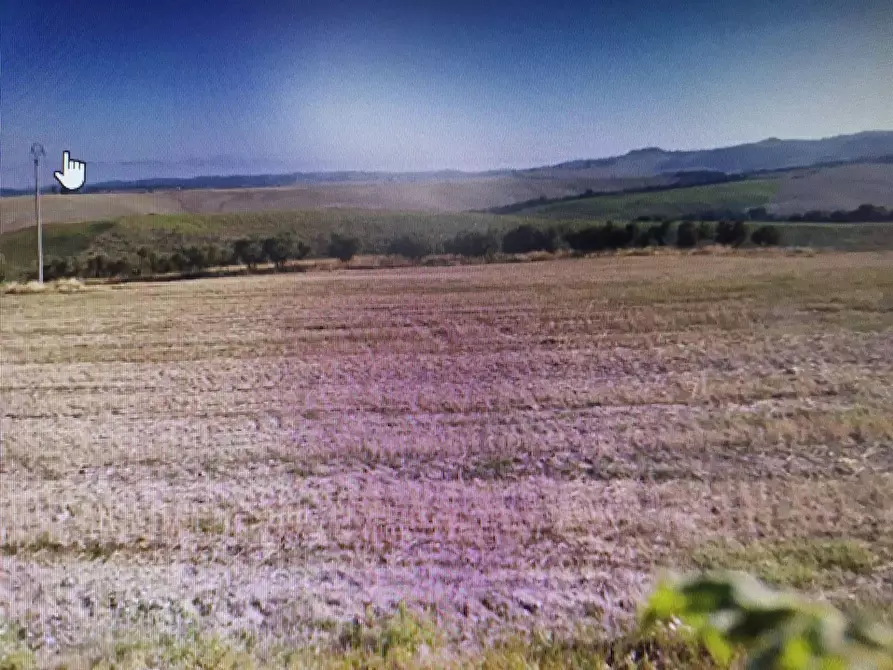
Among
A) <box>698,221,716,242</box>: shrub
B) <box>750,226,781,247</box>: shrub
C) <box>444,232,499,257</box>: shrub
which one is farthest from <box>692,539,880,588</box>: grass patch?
<box>444,232,499,257</box>: shrub

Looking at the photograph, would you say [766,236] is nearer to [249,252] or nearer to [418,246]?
[418,246]

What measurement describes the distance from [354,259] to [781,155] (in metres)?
3.13

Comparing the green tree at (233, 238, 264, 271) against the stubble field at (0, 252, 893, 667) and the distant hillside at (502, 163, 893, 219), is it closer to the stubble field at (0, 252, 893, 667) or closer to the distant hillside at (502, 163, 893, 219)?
the stubble field at (0, 252, 893, 667)

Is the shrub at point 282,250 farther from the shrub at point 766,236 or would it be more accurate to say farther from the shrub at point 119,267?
the shrub at point 766,236

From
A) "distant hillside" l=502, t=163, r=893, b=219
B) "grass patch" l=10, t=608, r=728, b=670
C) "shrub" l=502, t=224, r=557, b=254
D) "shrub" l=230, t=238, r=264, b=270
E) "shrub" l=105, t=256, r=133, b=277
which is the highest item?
"distant hillside" l=502, t=163, r=893, b=219

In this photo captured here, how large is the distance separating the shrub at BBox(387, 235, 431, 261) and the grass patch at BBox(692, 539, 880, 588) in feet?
9.17

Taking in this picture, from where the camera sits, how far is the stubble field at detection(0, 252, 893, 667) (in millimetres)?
1497

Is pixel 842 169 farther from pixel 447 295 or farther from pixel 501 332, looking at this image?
pixel 447 295

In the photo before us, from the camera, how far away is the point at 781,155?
61.4 inches

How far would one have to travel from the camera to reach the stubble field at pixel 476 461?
1.50 metres

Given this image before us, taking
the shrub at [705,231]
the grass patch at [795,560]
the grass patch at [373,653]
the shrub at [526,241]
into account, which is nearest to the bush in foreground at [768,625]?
the grass patch at [373,653]

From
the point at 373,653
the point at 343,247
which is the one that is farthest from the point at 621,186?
the point at 343,247

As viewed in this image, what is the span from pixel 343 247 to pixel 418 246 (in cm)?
67

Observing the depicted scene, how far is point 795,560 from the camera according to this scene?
1.38 metres
